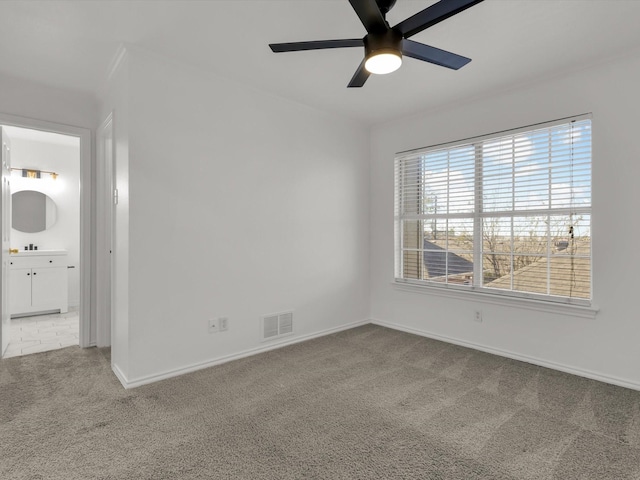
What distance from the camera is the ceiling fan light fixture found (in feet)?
5.86

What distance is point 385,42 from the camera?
176cm

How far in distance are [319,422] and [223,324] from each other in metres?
1.37

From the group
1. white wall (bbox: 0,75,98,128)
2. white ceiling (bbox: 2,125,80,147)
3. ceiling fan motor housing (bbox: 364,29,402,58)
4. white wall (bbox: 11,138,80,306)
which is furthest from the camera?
white wall (bbox: 11,138,80,306)

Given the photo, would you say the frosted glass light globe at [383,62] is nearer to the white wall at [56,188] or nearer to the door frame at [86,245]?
the door frame at [86,245]

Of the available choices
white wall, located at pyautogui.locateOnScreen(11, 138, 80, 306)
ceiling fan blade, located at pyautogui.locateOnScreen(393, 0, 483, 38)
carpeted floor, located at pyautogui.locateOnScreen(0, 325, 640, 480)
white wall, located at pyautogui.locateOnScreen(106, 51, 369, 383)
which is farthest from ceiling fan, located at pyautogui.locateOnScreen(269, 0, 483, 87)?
white wall, located at pyautogui.locateOnScreen(11, 138, 80, 306)

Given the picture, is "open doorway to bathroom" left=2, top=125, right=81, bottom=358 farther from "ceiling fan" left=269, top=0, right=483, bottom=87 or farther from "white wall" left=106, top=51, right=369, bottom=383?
"ceiling fan" left=269, top=0, right=483, bottom=87

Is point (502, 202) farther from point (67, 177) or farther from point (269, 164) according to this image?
point (67, 177)

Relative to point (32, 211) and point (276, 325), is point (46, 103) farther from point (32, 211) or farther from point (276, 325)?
point (276, 325)

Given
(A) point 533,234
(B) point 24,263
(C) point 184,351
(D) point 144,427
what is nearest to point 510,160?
(A) point 533,234

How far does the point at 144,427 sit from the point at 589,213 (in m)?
3.64

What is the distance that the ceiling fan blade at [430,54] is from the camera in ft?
6.24

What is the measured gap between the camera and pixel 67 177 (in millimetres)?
5531

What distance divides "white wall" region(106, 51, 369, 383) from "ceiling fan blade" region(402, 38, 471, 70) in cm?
183

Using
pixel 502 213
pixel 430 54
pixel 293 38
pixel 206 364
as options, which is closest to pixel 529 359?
pixel 502 213
